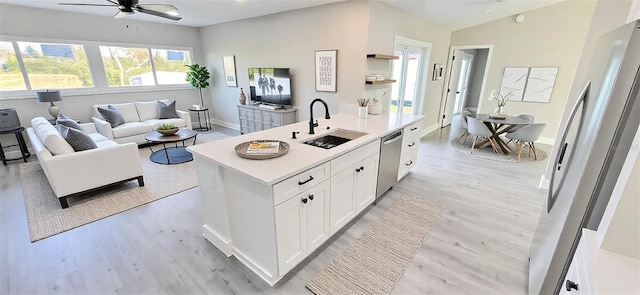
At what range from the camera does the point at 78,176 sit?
276cm

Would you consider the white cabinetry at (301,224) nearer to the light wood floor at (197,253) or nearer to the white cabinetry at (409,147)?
the light wood floor at (197,253)

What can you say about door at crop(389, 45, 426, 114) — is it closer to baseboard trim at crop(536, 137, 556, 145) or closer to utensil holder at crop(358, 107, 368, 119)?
utensil holder at crop(358, 107, 368, 119)

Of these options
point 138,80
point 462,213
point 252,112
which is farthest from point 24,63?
point 462,213

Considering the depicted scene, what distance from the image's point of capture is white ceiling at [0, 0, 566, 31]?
3.82 m

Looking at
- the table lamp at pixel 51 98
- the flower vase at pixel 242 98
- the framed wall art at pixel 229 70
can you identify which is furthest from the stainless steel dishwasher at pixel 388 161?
the table lamp at pixel 51 98

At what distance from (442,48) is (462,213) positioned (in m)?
4.52

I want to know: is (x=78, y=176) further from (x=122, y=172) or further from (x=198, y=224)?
(x=198, y=224)

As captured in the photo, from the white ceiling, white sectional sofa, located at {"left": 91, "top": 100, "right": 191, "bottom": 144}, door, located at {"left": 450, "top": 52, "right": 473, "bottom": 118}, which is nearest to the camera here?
the white ceiling

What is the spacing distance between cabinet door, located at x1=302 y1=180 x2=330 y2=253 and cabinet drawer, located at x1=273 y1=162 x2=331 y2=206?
0.06 meters

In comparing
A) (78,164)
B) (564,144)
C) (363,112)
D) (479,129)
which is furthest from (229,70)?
(564,144)

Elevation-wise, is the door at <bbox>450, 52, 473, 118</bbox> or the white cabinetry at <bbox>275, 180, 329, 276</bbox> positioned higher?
the door at <bbox>450, 52, 473, 118</bbox>

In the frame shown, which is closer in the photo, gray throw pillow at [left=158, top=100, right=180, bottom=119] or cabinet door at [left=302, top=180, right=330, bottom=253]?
cabinet door at [left=302, top=180, right=330, bottom=253]

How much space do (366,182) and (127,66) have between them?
5878mm

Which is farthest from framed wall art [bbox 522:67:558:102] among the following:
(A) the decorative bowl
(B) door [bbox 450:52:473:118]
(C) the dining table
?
(A) the decorative bowl
